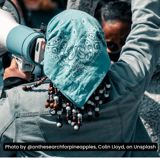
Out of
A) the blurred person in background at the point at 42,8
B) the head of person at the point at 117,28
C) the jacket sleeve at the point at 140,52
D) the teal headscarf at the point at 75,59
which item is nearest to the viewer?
the teal headscarf at the point at 75,59

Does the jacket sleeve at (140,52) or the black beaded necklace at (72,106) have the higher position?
the jacket sleeve at (140,52)

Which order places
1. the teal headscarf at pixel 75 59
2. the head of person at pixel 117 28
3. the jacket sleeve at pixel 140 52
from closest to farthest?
the teal headscarf at pixel 75 59 < the jacket sleeve at pixel 140 52 < the head of person at pixel 117 28

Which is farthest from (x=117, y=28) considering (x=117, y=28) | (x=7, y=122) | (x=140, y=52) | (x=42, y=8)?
(x=42, y=8)

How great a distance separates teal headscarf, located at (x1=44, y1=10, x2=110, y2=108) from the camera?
1.21 metres

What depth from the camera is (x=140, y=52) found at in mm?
1358

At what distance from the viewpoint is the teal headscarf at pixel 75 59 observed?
1.21 meters

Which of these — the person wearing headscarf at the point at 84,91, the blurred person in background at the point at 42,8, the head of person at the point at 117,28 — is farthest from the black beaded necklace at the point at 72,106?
the blurred person in background at the point at 42,8

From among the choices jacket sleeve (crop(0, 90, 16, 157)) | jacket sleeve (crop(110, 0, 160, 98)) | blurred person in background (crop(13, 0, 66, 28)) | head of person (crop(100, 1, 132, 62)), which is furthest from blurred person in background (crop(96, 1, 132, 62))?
blurred person in background (crop(13, 0, 66, 28))

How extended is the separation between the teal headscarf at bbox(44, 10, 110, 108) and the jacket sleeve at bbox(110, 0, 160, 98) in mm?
108

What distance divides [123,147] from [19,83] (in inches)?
14.7

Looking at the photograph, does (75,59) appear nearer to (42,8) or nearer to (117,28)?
(117,28)

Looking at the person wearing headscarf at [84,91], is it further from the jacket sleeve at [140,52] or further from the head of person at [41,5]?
the head of person at [41,5]

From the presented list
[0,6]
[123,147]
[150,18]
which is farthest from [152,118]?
[0,6]

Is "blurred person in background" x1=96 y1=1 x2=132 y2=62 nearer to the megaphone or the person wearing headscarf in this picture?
the person wearing headscarf
